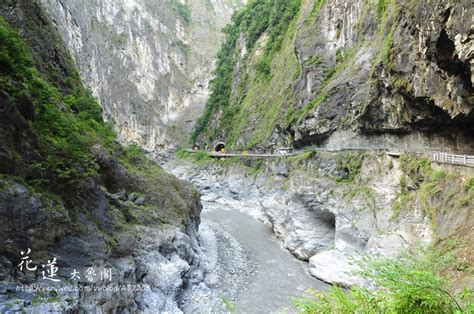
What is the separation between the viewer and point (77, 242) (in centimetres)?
874

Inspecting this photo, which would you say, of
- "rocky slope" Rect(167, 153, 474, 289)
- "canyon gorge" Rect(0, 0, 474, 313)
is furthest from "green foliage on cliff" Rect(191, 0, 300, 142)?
"rocky slope" Rect(167, 153, 474, 289)

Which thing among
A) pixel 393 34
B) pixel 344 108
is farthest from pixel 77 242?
pixel 344 108

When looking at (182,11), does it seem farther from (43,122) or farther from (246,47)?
(43,122)

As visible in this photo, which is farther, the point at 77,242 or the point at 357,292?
the point at 77,242

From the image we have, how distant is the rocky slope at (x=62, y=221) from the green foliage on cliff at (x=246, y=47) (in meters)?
36.6

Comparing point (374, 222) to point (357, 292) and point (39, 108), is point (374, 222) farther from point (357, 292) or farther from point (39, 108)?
point (39, 108)

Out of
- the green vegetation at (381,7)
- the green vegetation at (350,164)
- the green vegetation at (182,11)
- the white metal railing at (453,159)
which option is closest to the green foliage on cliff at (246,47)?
the green vegetation at (381,7)

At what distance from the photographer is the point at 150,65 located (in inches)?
3000

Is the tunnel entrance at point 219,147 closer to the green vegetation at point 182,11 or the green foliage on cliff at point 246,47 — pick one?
the green foliage on cliff at point 246,47

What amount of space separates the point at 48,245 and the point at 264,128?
1409 inches

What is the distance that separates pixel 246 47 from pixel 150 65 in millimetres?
29207

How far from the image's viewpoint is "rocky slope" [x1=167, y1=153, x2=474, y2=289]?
450 inches

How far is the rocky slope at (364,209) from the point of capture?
11.4m

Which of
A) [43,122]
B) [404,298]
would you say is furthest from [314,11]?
[404,298]
